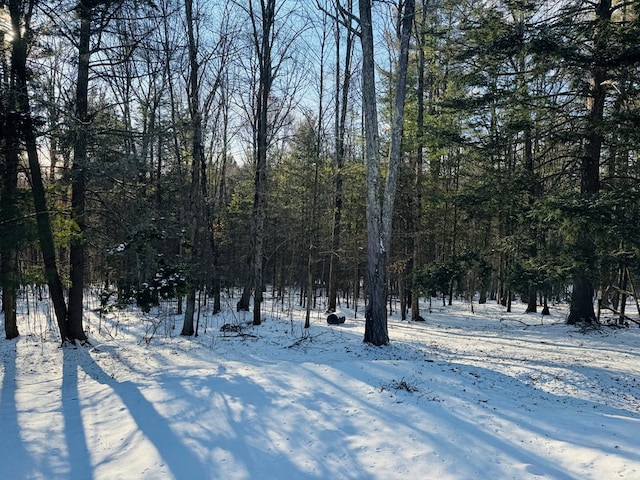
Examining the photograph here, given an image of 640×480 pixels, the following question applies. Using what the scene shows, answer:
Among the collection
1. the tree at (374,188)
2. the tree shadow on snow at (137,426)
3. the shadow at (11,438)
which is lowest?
the shadow at (11,438)

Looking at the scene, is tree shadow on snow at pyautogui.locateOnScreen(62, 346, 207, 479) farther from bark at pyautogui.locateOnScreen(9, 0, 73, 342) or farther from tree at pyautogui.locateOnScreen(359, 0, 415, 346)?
tree at pyautogui.locateOnScreen(359, 0, 415, 346)

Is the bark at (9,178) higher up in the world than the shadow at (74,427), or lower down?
higher up

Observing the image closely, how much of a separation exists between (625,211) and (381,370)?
6232 mm

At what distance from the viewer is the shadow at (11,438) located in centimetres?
383

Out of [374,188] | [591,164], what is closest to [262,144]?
[374,188]

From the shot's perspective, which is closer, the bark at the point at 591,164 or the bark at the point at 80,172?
the bark at the point at 80,172

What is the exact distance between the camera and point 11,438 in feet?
14.8

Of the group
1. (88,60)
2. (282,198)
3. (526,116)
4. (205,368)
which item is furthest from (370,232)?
(282,198)

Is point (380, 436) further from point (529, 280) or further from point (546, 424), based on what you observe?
point (529, 280)

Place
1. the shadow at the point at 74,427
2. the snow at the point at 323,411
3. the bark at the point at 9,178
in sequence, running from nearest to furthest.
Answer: the snow at the point at 323,411 < the shadow at the point at 74,427 < the bark at the point at 9,178

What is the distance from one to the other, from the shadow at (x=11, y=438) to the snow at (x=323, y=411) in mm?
20

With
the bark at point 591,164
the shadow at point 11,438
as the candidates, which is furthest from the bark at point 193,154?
the bark at point 591,164

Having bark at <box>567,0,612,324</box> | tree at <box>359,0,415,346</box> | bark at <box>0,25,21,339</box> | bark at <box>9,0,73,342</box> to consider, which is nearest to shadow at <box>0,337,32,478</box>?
bark at <box>0,25,21,339</box>

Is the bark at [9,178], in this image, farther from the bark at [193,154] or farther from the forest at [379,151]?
the bark at [193,154]
